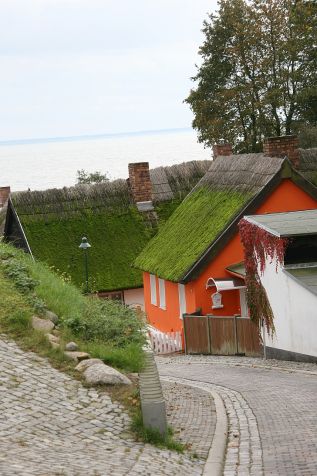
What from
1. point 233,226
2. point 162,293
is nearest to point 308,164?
point 233,226

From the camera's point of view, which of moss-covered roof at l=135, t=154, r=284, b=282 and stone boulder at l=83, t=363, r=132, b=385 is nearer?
stone boulder at l=83, t=363, r=132, b=385

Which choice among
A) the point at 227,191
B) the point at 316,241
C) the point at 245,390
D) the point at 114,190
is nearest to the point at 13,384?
the point at 245,390

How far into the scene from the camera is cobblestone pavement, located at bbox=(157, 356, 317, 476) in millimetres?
11375

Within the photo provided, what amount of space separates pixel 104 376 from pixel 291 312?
36.2ft

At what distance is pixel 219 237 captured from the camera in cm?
3083

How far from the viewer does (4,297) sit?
17000 millimetres

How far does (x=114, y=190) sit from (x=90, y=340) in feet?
87.6

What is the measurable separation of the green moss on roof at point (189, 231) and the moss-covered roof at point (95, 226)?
5.21ft

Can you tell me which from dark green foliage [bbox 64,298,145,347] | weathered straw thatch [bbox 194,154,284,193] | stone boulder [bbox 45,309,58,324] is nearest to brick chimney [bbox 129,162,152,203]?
weathered straw thatch [bbox 194,154,284,193]

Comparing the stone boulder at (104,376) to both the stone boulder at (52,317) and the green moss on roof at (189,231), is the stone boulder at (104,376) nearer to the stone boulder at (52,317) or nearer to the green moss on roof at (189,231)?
the stone boulder at (52,317)

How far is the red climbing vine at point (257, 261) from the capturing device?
24.6 meters

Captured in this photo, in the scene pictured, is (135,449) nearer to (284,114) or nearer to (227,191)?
(227,191)

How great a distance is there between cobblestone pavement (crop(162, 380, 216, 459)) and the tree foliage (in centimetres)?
3914

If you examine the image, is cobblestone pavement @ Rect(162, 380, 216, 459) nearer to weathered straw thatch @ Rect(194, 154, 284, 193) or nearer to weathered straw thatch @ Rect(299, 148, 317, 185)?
weathered straw thatch @ Rect(194, 154, 284, 193)
